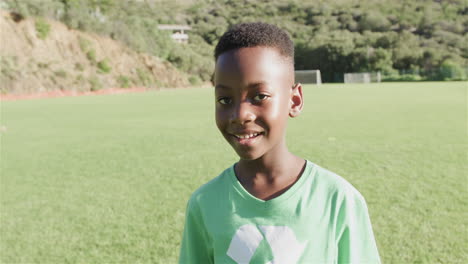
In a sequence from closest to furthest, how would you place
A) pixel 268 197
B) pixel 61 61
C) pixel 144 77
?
pixel 268 197
pixel 61 61
pixel 144 77

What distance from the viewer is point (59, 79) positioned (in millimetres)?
37656

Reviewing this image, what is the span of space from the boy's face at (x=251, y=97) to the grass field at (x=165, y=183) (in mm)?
2289

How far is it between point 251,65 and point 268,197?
467mm

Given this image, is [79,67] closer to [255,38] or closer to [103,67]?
[103,67]

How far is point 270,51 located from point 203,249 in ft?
2.56

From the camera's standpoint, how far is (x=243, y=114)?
55.3 inches

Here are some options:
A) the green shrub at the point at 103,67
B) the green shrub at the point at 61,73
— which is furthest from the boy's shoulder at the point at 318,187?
the green shrub at the point at 103,67

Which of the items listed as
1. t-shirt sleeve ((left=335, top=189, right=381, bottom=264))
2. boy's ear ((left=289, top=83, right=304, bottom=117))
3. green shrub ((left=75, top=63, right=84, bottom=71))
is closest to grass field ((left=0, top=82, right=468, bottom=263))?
t-shirt sleeve ((left=335, top=189, right=381, bottom=264))

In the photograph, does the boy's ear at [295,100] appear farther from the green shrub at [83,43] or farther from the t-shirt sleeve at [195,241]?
the green shrub at [83,43]

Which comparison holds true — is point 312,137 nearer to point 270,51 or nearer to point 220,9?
point 270,51

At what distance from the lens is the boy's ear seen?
1601 mm

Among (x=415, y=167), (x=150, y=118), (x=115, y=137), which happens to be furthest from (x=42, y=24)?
(x=415, y=167)

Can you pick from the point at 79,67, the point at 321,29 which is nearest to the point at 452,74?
the point at 321,29

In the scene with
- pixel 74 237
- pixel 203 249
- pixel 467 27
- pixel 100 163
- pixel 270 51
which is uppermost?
pixel 270 51
